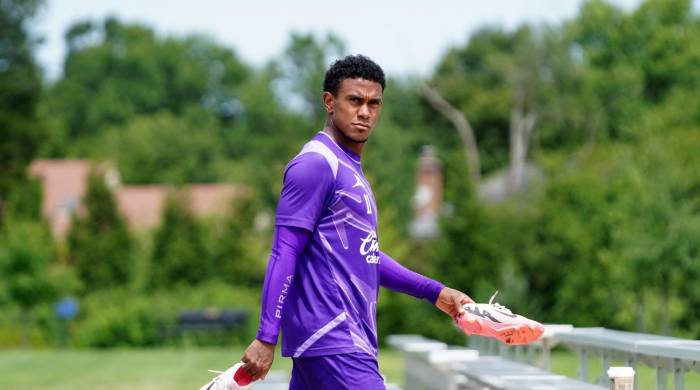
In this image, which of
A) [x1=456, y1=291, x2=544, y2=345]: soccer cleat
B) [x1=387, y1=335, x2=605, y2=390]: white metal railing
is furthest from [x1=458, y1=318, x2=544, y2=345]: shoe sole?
Answer: [x1=387, y1=335, x2=605, y2=390]: white metal railing

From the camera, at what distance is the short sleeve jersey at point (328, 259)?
457 centimetres

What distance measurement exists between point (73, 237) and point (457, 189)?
55.6 feet

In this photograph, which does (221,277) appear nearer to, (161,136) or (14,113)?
(14,113)

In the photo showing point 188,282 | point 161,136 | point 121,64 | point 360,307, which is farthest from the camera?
point 121,64

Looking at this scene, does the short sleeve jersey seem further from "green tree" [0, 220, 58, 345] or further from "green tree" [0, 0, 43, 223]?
"green tree" [0, 0, 43, 223]

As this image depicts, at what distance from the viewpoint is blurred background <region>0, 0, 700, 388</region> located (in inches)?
1236

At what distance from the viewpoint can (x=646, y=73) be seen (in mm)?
66875

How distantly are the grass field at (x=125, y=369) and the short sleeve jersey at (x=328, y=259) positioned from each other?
864 cm

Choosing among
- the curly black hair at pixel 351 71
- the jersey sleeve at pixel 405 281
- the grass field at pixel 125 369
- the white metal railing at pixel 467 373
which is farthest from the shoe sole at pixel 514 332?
the grass field at pixel 125 369

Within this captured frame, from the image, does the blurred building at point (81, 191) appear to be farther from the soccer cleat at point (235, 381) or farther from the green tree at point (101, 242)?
the soccer cleat at point (235, 381)

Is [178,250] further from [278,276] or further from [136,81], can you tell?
[136,81]

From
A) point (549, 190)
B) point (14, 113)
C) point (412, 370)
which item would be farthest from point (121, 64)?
point (412, 370)

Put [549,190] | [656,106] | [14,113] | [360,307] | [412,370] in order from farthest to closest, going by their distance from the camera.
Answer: [656,106]
[14,113]
[549,190]
[412,370]
[360,307]

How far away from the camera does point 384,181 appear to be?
185ft
